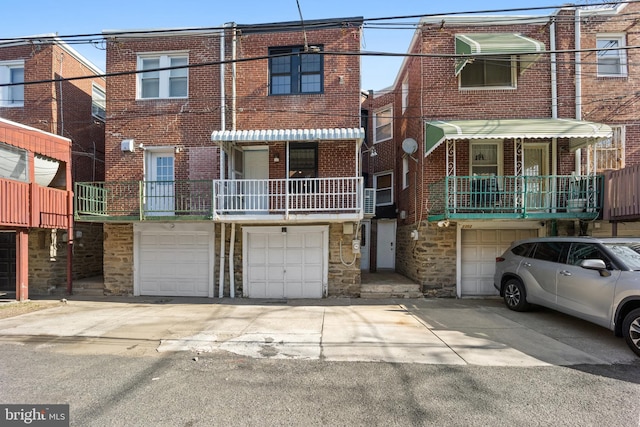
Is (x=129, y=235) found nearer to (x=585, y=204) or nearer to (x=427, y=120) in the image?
(x=427, y=120)

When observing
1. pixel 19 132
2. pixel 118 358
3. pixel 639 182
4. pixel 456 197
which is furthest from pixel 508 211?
pixel 19 132

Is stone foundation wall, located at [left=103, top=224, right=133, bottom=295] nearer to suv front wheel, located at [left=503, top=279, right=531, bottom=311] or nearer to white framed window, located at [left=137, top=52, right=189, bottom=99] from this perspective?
white framed window, located at [left=137, top=52, right=189, bottom=99]

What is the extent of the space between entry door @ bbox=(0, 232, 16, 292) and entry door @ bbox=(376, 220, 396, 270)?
44.3ft

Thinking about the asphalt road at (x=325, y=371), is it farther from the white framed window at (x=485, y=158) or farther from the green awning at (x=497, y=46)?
the green awning at (x=497, y=46)

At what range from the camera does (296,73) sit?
33.2 feet

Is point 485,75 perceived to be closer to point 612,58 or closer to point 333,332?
point 612,58

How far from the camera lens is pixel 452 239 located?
32.4 feet

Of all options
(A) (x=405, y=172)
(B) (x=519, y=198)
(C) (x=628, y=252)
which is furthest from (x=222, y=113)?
(C) (x=628, y=252)

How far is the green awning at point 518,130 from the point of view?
8.20m

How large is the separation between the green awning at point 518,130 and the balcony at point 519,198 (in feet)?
3.42

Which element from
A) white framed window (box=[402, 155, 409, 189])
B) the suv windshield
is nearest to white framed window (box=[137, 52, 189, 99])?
white framed window (box=[402, 155, 409, 189])

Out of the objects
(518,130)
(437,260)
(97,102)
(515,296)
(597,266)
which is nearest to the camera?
(597,266)

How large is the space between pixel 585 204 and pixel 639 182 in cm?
122

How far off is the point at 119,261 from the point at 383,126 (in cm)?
1180
